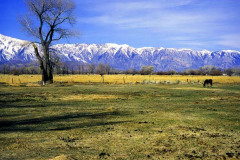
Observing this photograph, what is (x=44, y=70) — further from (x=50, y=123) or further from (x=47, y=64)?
(x=50, y=123)

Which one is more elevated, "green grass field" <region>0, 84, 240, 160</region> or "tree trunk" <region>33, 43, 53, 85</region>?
"tree trunk" <region>33, 43, 53, 85</region>

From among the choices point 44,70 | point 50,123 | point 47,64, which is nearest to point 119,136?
point 50,123

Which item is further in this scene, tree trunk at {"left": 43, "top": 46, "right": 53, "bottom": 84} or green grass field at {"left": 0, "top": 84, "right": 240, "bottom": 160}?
tree trunk at {"left": 43, "top": 46, "right": 53, "bottom": 84}

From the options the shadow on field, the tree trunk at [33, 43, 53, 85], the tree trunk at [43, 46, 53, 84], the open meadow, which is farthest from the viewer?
the tree trunk at [43, 46, 53, 84]

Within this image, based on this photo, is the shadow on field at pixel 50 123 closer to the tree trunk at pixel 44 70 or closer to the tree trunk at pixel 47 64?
the tree trunk at pixel 44 70

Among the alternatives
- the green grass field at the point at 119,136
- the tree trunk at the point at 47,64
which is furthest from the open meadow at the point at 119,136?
the tree trunk at the point at 47,64

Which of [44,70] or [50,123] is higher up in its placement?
[44,70]

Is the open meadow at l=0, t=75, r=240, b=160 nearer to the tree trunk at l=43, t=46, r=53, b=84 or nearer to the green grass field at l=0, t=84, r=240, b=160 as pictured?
the green grass field at l=0, t=84, r=240, b=160

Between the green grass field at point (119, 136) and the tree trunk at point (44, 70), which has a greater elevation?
the tree trunk at point (44, 70)

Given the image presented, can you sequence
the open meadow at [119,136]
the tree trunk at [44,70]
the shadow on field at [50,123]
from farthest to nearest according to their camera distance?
the tree trunk at [44,70], the shadow on field at [50,123], the open meadow at [119,136]

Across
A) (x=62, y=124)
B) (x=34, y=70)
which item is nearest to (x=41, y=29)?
(x=62, y=124)

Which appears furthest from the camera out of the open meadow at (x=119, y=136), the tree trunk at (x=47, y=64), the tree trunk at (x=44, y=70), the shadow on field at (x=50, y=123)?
the tree trunk at (x=47, y=64)

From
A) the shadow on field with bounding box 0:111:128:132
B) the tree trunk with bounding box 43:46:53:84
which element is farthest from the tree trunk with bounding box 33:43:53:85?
the shadow on field with bounding box 0:111:128:132

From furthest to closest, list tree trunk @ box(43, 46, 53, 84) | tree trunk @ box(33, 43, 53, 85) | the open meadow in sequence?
tree trunk @ box(43, 46, 53, 84) < tree trunk @ box(33, 43, 53, 85) < the open meadow
